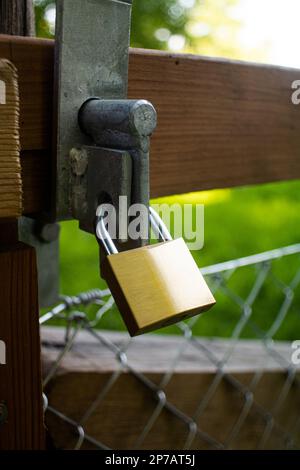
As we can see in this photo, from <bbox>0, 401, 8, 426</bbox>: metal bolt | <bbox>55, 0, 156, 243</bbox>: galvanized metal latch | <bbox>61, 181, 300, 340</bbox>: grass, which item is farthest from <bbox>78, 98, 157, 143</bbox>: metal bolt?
<bbox>61, 181, 300, 340</bbox>: grass

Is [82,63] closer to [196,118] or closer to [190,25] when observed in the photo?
[196,118]

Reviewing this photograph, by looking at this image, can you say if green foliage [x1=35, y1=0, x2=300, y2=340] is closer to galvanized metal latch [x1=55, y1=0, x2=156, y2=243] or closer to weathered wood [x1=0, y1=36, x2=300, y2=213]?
weathered wood [x1=0, y1=36, x2=300, y2=213]

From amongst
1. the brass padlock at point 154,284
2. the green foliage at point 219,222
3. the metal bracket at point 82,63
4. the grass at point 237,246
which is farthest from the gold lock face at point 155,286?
the grass at point 237,246

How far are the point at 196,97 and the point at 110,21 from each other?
15 centimetres

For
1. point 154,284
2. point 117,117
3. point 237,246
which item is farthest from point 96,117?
point 237,246

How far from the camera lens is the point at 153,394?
728 mm

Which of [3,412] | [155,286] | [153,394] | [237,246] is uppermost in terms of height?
[155,286]

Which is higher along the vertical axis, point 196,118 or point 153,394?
point 196,118

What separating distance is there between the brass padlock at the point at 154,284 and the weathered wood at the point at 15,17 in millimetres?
205

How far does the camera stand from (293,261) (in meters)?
2.32

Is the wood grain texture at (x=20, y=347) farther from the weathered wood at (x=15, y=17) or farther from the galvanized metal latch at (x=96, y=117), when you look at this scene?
the weathered wood at (x=15, y=17)

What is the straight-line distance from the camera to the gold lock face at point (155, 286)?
0.38m

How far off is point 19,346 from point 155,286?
0.42 feet

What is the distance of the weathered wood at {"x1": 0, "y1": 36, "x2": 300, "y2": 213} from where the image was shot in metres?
0.45
